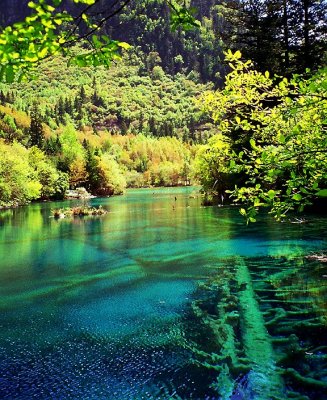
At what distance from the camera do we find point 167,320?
36.2ft

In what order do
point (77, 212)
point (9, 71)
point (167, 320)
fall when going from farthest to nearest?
point (77, 212) < point (167, 320) < point (9, 71)

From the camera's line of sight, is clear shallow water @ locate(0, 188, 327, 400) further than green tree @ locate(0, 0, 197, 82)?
Yes

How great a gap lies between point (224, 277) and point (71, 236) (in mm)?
14459

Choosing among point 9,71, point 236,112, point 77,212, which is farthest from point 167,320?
point 77,212

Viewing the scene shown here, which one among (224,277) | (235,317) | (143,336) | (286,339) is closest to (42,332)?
(143,336)

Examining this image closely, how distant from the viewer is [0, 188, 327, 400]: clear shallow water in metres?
7.74

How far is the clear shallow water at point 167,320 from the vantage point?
774cm

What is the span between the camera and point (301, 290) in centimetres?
1286

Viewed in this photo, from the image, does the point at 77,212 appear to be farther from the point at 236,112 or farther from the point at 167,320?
the point at 236,112

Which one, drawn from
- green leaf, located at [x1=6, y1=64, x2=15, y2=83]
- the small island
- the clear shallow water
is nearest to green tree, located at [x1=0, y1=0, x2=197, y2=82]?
green leaf, located at [x1=6, y1=64, x2=15, y2=83]

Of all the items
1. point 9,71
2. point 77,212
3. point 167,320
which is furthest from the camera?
point 77,212

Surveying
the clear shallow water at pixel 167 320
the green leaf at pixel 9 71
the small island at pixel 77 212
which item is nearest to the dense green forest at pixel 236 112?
the green leaf at pixel 9 71

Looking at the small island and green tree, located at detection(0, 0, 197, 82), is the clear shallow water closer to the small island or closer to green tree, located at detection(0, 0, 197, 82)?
green tree, located at detection(0, 0, 197, 82)

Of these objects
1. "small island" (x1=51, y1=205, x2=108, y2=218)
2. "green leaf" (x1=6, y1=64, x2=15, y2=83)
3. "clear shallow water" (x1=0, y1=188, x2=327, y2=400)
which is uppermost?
"green leaf" (x1=6, y1=64, x2=15, y2=83)
